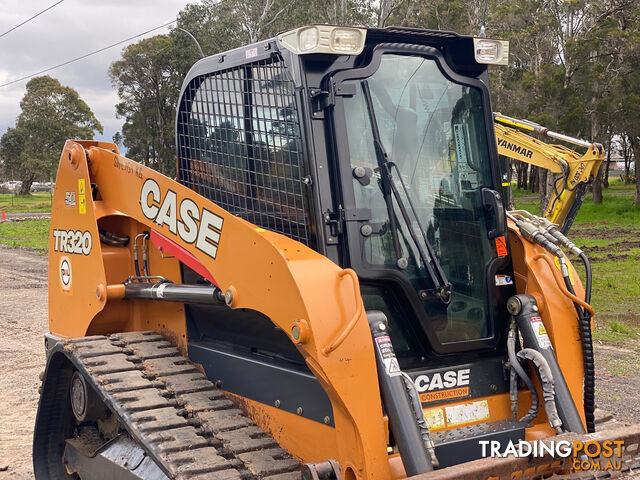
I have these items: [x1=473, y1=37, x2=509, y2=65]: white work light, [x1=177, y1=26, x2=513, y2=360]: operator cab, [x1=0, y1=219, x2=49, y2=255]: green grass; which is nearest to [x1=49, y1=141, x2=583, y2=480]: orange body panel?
[x1=177, y1=26, x2=513, y2=360]: operator cab

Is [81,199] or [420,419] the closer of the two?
[420,419]

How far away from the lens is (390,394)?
10.3ft

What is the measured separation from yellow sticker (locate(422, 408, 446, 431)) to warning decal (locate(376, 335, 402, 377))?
0.48 metres

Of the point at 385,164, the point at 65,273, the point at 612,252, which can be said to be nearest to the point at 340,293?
the point at 385,164

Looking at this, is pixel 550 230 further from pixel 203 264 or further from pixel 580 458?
pixel 203 264

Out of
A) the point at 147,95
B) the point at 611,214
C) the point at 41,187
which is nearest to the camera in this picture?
the point at 611,214

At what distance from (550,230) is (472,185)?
0.56 meters

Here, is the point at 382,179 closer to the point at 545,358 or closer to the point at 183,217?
the point at 183,217

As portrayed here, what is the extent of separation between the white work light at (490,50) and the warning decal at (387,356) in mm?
1622

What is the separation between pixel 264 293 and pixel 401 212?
79 centimetres

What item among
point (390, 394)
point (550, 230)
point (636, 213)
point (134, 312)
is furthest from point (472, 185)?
point (636, 213)

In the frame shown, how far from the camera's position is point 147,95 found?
148 ft

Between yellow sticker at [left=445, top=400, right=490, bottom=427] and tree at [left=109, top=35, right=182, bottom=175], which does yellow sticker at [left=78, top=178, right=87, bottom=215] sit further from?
tree at [left=109, top=35, right=182, bottom=175]

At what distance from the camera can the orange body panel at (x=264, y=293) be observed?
301cm
